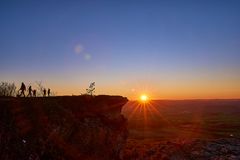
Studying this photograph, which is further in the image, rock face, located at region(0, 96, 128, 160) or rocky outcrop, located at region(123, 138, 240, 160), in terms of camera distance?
rocky outcrop, located at region(123, 138, 240, 160)

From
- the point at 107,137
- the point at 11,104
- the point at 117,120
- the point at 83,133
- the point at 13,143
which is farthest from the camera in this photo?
the point at 117,120

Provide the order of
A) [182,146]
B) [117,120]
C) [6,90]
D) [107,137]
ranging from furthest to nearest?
[182,146]
[6,90]
[117,120]
[107,137]

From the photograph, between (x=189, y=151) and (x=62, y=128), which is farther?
(x=189, y=151)

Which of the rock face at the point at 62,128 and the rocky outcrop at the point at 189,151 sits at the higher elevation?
the rock face at the point at 62,128

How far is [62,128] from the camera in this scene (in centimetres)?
2822

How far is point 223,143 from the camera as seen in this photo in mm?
55500

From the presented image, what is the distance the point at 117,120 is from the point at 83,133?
9504 mm

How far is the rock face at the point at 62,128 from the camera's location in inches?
919

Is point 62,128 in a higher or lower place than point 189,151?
higher

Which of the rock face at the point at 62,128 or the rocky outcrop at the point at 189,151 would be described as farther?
the rocky outcrop at the point at 189,151

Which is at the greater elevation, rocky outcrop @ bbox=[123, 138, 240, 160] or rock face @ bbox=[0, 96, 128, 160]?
rock face @ bbox=[0, 96, 128, 160]

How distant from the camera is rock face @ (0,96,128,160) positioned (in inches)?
919

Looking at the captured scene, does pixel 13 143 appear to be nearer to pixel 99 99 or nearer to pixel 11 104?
pixel 11 104

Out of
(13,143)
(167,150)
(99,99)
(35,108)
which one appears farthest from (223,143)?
(13,143)
